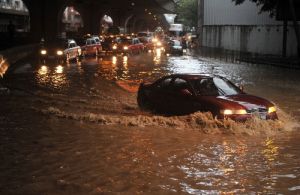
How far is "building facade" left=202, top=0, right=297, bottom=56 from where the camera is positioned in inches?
1896

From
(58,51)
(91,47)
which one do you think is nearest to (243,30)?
(91,47)

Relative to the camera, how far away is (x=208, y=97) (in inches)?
484

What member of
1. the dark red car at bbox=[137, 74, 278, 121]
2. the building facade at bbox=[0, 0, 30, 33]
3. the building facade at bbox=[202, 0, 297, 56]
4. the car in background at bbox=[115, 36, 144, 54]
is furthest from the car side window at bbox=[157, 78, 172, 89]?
the building facade at bbox=[0, 0, 30, 33]

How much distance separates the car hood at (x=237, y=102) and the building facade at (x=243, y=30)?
34412 millimetres

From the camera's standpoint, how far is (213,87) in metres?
12.9

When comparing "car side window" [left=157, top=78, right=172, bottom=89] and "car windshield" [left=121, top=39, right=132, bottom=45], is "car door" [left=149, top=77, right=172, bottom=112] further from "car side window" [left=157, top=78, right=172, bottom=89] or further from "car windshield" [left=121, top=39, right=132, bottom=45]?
"car windshield" [left=121, top=39, right=132, bottom=45]

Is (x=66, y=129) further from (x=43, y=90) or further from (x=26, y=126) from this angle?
(x=43, y=90)

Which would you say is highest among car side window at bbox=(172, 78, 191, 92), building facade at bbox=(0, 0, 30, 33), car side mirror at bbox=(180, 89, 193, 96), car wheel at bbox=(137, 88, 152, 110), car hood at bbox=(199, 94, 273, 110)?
building facade at bbox=(0, 0, 30, 33)

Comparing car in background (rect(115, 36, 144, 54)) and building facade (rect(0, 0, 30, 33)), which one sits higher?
building facade (rect(0, 0, 30, 33))

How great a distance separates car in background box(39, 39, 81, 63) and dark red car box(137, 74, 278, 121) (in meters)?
22.6

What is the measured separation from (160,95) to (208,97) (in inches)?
72.7

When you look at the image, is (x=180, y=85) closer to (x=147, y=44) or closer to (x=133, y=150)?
(x=133, y=150)

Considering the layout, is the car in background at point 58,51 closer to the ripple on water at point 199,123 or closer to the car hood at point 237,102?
the ripple on water at point 199,123

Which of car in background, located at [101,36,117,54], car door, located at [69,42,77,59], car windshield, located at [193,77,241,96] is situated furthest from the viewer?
car in background, located at [101,36,117,54]
